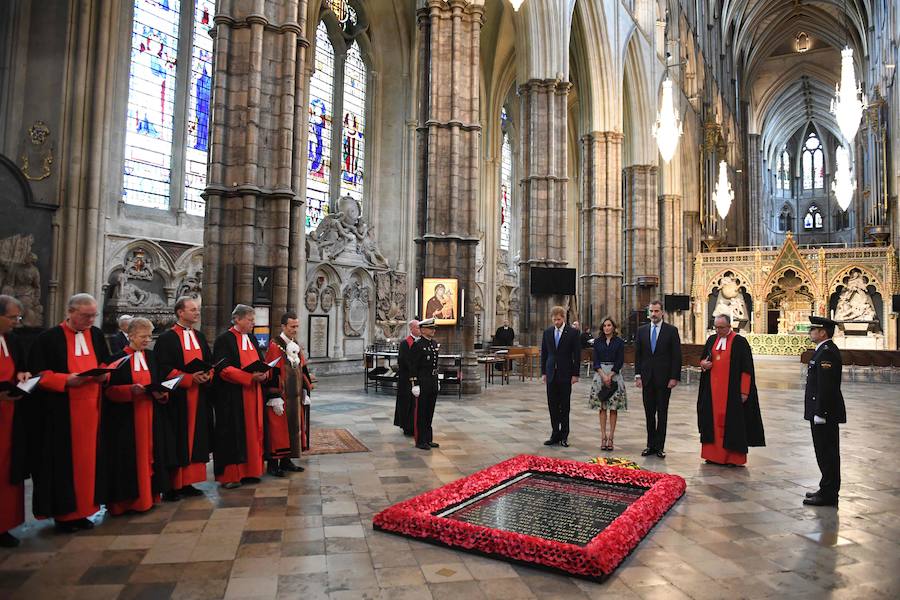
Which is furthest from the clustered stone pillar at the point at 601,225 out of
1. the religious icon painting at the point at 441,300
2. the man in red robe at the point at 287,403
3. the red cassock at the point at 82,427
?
the red cassock at the point at 82,427

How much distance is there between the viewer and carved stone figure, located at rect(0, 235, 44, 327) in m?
10.1

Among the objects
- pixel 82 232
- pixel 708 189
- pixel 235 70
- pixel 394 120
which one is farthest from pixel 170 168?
pixel 708 189

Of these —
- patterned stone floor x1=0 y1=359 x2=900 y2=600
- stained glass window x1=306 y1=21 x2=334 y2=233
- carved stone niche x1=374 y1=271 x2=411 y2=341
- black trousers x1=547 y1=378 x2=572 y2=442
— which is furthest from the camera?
carved stone niche x1=374 y1=271 x2=411 y2=341

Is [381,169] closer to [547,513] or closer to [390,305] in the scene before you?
[390,305]

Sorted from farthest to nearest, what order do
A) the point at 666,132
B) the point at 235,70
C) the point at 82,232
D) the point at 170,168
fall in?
1. the point at 666,132
2. the point at 170,168
3. the point at 82,232
4. the point at 235,70

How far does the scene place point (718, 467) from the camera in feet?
21.1

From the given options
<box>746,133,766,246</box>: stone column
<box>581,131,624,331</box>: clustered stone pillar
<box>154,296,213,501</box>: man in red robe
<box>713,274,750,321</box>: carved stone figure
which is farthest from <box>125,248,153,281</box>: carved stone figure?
<box>746,133,766,246</box>: stone column

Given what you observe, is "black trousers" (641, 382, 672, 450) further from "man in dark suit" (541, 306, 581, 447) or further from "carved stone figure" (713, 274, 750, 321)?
"carved stone figure" (713, 274, 750, 321)

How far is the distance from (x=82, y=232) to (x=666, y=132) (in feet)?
50.9

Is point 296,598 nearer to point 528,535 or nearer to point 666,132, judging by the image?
point 528,535

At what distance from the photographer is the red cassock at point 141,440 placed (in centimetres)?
458

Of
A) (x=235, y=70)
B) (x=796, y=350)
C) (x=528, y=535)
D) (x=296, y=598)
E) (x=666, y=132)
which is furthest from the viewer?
(x=796, y=350)

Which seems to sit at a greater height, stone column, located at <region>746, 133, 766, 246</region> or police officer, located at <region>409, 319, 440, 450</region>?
stone column, located at <region>746, 133, 766, 246</region>

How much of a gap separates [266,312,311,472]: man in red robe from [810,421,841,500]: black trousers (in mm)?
4574
